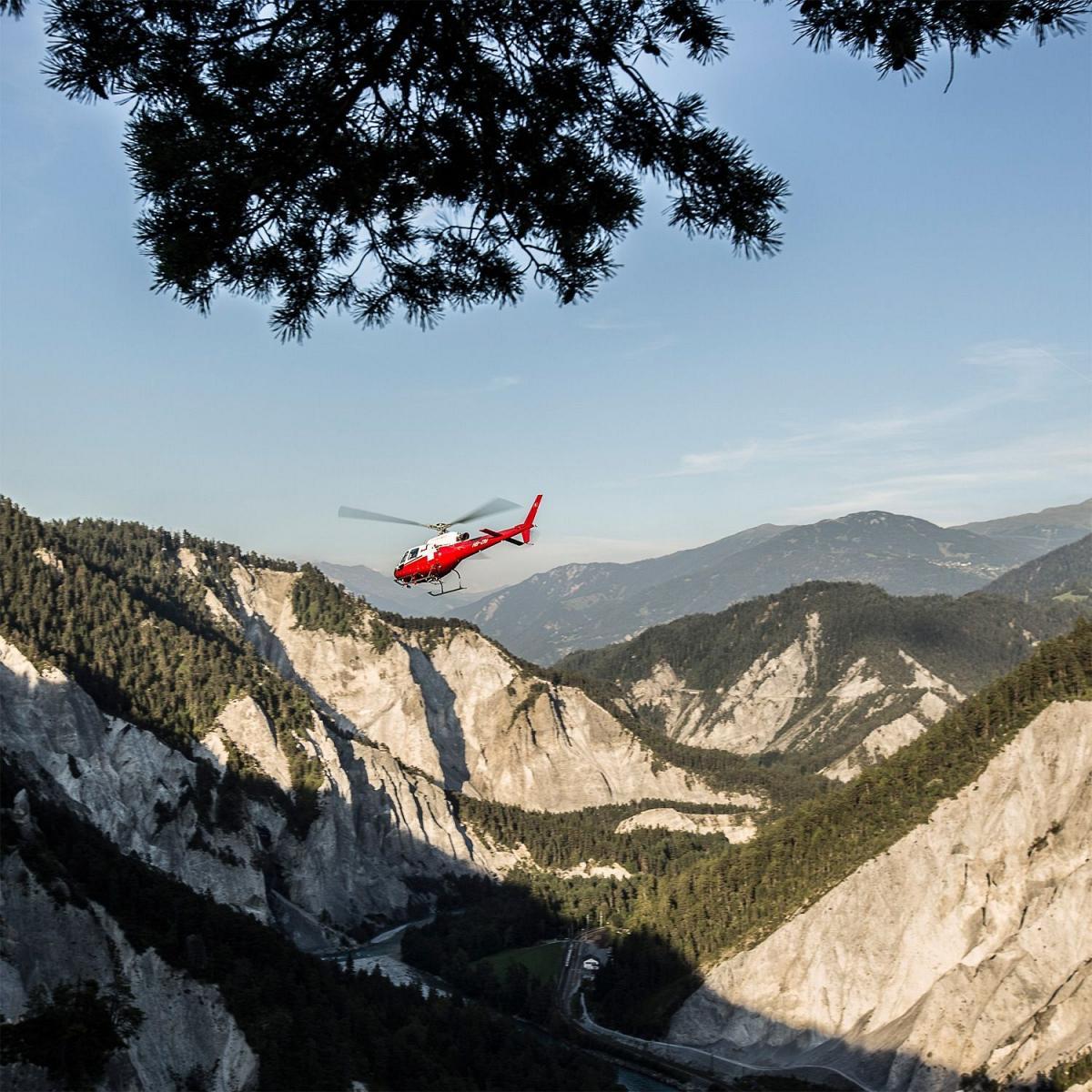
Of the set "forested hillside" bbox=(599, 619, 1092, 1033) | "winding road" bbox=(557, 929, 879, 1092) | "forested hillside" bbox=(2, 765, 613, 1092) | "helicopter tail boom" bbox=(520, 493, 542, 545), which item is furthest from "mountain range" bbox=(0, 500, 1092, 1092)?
"helicopter tail boom" bbox=(520, 493, 542, 545)

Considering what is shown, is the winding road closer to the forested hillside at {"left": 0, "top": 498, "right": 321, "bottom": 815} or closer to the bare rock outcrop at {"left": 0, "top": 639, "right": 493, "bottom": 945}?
the bare rock outcrop at {"left": 0, "top": 639, "right": 493, "bottom": 945}

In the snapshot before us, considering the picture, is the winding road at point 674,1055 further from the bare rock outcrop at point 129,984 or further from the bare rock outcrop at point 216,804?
the bare rock outcrop at point 129,984

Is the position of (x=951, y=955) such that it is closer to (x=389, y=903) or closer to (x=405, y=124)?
(x=389, y=903)

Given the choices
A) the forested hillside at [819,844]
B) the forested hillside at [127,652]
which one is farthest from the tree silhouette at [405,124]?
the forested hillside at [127,652]

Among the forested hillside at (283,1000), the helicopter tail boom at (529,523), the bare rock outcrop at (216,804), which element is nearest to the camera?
the helicopter tail boom at (529,523)

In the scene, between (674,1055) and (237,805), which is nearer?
(674,1055)

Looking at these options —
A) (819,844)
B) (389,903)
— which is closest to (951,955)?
(819,844)
